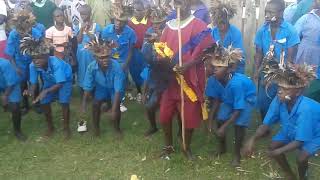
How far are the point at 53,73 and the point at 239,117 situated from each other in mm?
2772

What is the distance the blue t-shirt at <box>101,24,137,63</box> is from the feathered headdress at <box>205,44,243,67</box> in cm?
235

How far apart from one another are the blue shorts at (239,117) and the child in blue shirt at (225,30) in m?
0.81

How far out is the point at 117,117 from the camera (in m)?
7.32

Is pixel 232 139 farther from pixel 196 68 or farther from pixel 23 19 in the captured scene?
pixel 23 19

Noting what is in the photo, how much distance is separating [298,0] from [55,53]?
13.8ft

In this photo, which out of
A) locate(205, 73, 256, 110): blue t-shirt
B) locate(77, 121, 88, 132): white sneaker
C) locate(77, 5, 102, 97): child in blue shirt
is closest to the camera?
locate(205, 73, 256, 110): blue t-shirt

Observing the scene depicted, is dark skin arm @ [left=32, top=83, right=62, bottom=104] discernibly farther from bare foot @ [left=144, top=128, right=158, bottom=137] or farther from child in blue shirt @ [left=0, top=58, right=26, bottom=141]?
bare foot @ [left=144, top=128, right=158, bottom=137]

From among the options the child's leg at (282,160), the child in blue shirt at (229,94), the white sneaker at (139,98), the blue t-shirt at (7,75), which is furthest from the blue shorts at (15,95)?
the child's leg at (282,160)

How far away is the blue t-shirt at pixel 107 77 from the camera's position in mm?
7062

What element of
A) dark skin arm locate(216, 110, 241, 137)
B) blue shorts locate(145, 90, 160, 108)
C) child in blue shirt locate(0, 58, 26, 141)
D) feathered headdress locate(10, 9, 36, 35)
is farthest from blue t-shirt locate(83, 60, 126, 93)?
dark skin arm locate(216, 110, 241, 137)

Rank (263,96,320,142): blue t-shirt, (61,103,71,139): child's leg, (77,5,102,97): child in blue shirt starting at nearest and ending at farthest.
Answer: (263,96,320,142): blue t-shirt → (61,103,71,139): child's leg → (77,5,102,97): child in blue shirt

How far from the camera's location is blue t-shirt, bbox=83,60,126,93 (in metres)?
7.06

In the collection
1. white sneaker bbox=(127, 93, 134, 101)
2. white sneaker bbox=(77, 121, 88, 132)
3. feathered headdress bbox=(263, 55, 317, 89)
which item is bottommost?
white sneaker bbox=(77, 121, 88, 132)

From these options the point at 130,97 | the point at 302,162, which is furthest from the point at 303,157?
the point at 130,97
